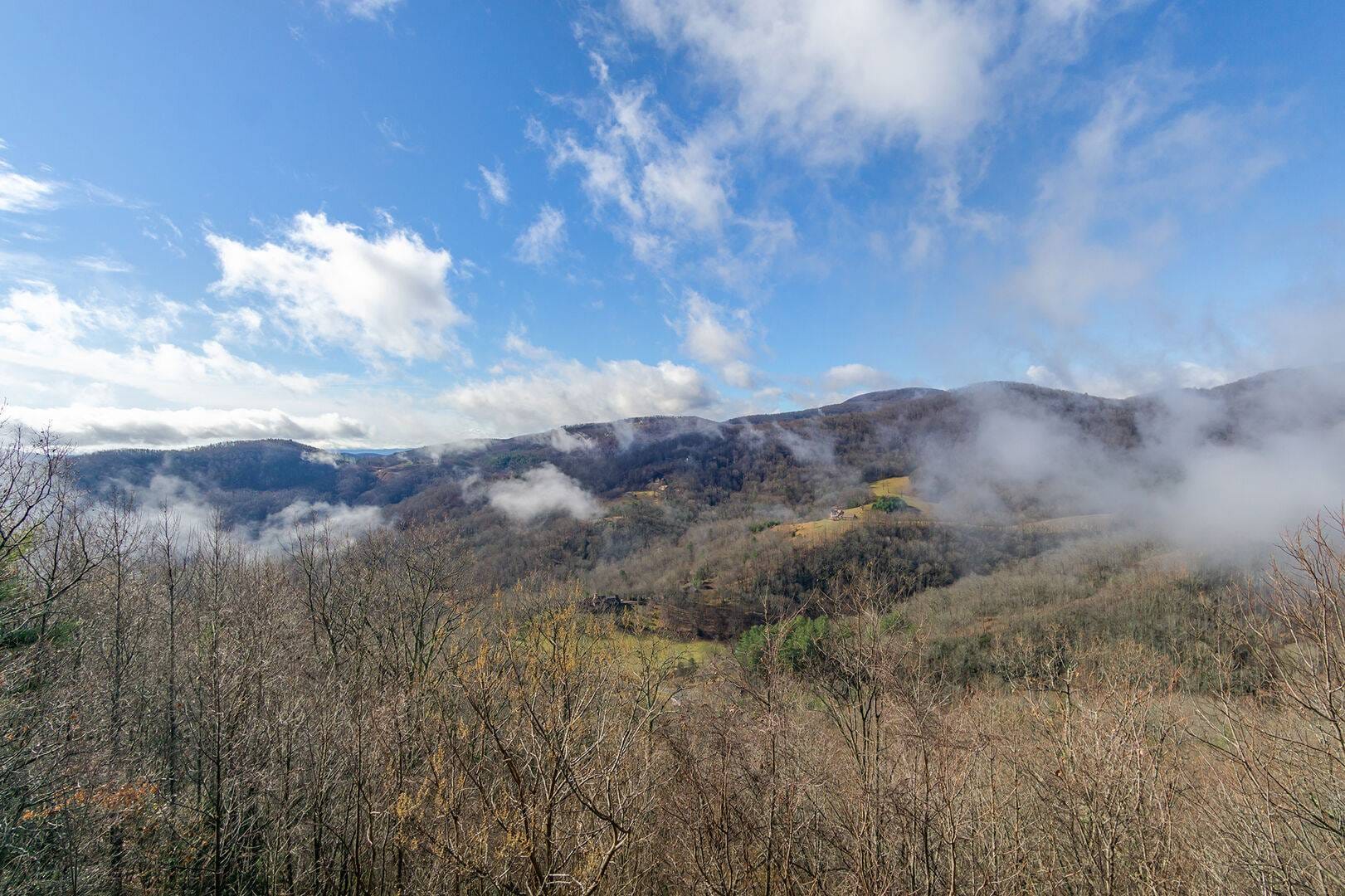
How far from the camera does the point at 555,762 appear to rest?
15.9 feet

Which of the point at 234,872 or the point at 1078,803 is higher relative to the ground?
the point at 1078,803

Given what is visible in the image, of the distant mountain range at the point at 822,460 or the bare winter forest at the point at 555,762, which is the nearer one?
the bare winter forest at the point at 555,762

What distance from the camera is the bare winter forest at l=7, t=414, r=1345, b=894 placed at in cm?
716

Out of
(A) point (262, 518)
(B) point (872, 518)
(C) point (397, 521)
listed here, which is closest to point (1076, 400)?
(B) point (872, 518)

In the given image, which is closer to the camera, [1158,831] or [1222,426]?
[1158,831]

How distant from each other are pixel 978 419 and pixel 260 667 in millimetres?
222243

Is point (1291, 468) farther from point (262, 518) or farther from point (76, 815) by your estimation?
point (262, 518)

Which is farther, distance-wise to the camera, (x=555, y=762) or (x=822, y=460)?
(x=822, y=460)

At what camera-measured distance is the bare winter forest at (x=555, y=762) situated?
7160mm

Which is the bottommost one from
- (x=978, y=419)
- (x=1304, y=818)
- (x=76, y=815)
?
(x=76, y=815)

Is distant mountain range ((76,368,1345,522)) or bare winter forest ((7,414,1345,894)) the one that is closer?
bare winter forest ((7,414,1345,894))

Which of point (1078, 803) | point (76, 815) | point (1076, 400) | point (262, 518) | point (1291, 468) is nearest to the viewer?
point (1078, 803)

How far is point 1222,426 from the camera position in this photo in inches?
5842

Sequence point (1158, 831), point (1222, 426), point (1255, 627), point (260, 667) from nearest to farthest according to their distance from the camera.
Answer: point (1158, 831) → point (1255, 627) → point (260, 667) → point (1222, 426)
